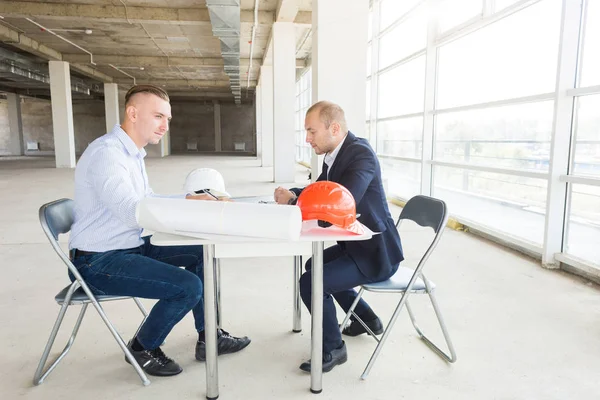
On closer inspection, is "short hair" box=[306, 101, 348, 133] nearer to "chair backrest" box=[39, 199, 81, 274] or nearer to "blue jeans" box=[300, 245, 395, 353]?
"blue jeans" box=[300, 245, 395, 353]

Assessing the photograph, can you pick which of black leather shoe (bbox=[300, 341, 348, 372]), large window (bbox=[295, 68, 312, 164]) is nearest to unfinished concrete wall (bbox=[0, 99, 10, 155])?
large window (bbox=[295, 68, 312, 164])

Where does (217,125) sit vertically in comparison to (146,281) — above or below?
above

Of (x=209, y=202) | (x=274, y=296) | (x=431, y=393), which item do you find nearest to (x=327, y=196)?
(x=209, y=202)

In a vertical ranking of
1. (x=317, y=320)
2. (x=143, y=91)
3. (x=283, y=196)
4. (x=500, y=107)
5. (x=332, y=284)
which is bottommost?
(x=317, y=320)

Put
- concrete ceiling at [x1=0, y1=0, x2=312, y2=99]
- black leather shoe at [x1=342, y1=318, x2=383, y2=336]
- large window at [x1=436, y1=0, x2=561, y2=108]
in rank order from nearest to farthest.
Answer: black leather shoe at [x1=342, y1=318, x2=383, y2=336] < large window at [x1=436, y1=0, x2=561, y2=108] < concrete ceiling at [x1=0, y1=0, x2=312, y2=99]

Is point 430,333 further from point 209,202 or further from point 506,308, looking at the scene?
point 209,202

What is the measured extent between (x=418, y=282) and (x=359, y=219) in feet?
1.46

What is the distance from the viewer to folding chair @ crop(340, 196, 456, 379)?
80.7 inches

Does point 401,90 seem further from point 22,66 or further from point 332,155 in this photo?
point 22,66

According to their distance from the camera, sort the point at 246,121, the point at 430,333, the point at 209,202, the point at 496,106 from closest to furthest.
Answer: the point at 209,202
the point at 430,333
the point at 496,106
the point at 246,121

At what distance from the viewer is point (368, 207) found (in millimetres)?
2125

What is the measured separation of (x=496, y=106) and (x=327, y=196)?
3.78 metres

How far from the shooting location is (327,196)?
67.4 inches

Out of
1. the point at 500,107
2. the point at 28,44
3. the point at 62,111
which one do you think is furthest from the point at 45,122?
the point at 500,107
